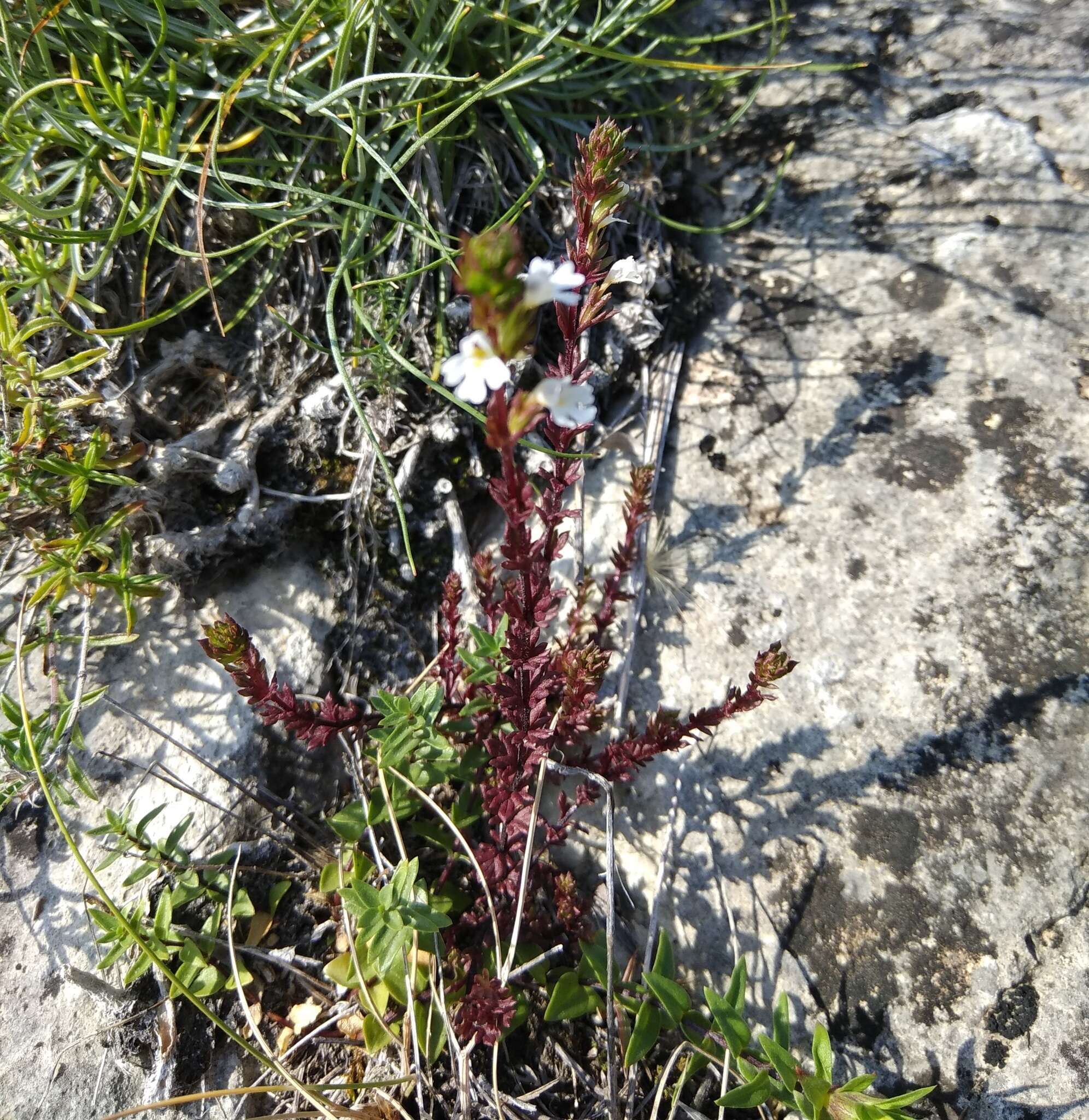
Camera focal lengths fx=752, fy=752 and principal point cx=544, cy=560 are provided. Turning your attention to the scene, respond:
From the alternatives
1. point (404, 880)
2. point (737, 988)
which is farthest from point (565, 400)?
point (737, 988)

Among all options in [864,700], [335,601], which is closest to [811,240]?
[864,700]

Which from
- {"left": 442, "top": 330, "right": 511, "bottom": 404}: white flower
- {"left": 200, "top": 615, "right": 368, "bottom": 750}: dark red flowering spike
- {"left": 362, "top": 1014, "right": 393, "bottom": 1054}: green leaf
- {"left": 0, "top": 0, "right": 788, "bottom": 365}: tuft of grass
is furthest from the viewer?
{"left": 0, "top": 0, "right": 788, "bottom": 365}: tuft of grass

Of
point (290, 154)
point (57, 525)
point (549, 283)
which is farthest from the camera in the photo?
point (290, 154)

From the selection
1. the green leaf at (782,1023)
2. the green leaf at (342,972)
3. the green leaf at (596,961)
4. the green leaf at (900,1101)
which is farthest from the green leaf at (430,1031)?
the green leaf at (900,1101)

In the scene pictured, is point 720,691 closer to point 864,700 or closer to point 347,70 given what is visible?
point 864,700

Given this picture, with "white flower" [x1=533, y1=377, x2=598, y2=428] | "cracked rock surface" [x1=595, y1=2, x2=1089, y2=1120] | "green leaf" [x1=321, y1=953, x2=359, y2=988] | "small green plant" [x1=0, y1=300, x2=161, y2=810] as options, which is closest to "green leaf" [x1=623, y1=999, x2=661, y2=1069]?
"cracked rock surface" [x1=595, y1=2, x2=1089, y2=1120]

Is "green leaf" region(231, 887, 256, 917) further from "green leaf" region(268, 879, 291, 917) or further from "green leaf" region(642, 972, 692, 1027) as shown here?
"green leaf" region(642, 972, 692, 1027)

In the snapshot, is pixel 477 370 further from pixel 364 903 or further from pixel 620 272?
pixel 364 903
